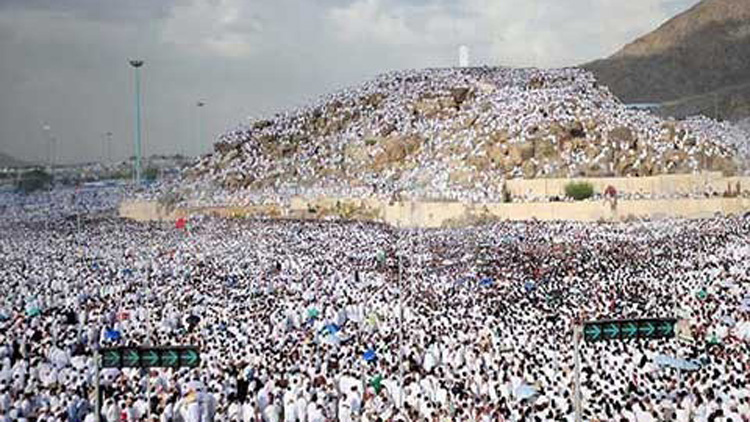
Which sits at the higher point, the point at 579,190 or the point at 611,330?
the point at 579,190

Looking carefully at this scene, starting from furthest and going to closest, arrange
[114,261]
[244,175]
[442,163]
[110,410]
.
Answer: [244,175]
[442,163]
[114,261]
[110,410]

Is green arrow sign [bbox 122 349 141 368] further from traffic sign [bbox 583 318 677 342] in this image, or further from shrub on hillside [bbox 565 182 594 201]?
shrub on hillside [bbox 565 182 594 201]

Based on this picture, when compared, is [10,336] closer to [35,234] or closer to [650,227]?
[35,234]

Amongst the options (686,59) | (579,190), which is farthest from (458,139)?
(686,59)

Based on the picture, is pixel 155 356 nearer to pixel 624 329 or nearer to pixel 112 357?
pixel 112 357

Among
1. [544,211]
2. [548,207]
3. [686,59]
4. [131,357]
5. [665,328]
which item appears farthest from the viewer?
[686,59]

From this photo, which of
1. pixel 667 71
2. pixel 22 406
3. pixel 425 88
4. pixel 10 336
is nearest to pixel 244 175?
pixel 425 88

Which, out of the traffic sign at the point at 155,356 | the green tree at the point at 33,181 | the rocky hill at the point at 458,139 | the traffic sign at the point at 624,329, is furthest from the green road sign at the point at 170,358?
the green tree at the point at 33,181
